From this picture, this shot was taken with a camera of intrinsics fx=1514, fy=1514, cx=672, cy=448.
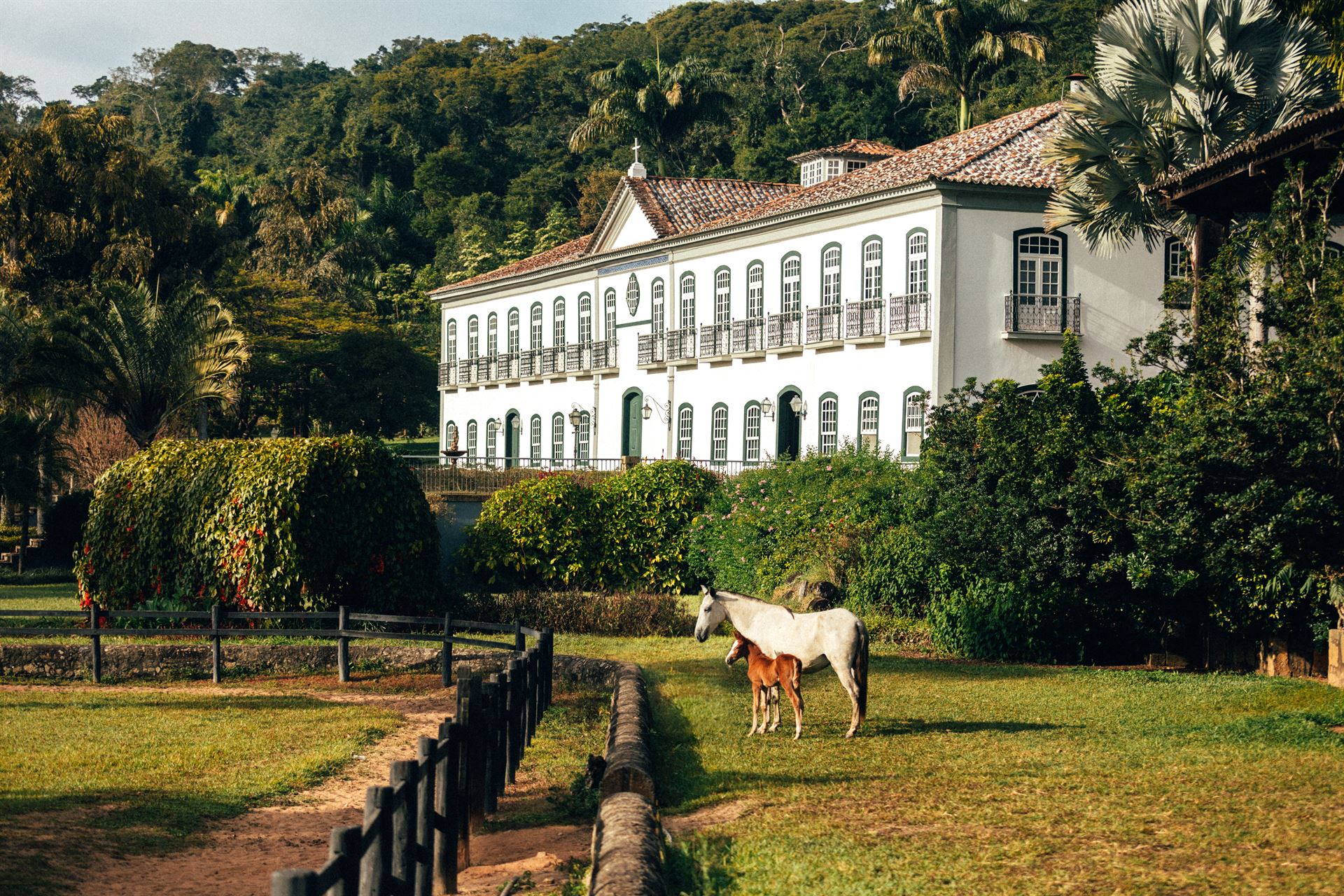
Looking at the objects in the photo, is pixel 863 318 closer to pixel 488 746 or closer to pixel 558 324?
pixel 558 324

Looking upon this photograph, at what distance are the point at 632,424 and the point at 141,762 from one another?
3495 centimetres

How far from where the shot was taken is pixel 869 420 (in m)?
36.1

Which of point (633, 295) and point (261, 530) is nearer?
point (261, 530)

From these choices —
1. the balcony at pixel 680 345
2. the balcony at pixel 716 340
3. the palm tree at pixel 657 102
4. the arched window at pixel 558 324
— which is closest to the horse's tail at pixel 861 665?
the balcony at pixel 716 340

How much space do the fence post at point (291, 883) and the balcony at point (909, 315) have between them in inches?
1174

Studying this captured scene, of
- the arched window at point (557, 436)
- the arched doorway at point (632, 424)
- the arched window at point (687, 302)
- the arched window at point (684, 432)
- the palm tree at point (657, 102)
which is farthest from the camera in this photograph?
the palm tree at point (657, 102)

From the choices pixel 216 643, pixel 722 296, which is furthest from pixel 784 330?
pixel 216 643

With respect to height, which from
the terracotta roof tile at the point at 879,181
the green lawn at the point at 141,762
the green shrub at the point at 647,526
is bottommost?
the green lawn at the point at 141,762

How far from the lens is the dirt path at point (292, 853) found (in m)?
8.94

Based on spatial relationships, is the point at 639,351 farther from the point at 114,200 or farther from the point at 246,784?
the point at 246,784

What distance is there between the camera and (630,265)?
155 ft

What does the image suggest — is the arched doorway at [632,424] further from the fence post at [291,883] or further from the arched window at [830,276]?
the fence post at [291,883]

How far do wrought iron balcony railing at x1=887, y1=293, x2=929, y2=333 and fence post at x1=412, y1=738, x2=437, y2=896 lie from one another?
2714 centimetres

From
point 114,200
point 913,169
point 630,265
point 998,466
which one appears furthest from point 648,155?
point 998,466
